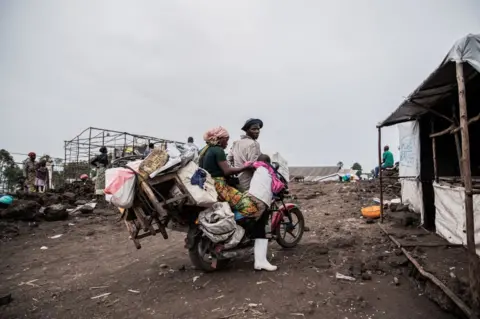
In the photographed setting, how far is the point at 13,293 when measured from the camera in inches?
155

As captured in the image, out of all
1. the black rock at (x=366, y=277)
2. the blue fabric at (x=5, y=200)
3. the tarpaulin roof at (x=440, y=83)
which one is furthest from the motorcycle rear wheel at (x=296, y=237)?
the blue fabric at (x=5, y=200)

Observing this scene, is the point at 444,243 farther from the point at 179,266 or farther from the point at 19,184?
the point at 19,184

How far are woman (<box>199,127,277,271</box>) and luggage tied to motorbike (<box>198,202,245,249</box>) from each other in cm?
25

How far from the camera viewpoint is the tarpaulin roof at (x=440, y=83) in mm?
2785

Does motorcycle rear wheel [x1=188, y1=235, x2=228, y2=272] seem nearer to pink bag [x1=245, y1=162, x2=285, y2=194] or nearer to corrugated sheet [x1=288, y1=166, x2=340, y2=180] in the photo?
pink bag [x1=245, y1=162, x2=285, y2=194]

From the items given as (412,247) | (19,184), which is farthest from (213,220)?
(19,184)

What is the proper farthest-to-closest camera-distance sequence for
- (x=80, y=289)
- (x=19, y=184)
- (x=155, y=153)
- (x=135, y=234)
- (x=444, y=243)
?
(x=19, y=184), (x=444, y=243), (x=80, y=289), (x=135, y=234), (x=155, y=153)

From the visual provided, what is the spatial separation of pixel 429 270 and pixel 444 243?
173cm

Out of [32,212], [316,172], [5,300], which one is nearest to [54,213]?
[32,212]

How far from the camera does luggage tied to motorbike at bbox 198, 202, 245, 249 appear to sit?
11.9 feet

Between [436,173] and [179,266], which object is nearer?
[179,266]

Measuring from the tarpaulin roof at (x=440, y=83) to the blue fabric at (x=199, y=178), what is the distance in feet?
9.57

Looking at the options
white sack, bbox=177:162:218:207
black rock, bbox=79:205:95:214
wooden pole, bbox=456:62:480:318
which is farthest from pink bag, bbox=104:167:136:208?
black rock, bbox=79:205:95:214

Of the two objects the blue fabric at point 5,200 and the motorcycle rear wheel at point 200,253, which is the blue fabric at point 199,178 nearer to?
the motorcycle rear wheel at point 200,253
